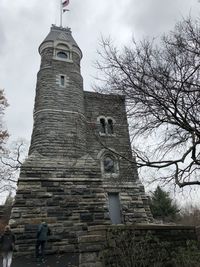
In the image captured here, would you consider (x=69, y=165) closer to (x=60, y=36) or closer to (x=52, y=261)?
(x=52, y=261)

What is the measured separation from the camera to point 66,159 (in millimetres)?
12898

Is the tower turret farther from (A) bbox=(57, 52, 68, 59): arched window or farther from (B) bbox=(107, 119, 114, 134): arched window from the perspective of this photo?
(B) bbox=(107, 119, 114, 134): arched window

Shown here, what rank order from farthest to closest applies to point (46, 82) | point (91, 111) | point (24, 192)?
point (91, 111) < point (46, 82) < point (24, 192)

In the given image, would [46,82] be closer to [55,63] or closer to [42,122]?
[55,63]

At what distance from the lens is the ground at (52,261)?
761 cm

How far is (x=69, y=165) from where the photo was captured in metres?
12.7

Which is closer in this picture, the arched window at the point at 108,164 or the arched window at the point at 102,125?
the arched window at the point at 108,164

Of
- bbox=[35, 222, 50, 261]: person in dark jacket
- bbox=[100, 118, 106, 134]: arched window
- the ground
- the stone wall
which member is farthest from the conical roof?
the stone wall

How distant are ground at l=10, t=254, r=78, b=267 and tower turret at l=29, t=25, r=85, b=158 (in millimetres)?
5129

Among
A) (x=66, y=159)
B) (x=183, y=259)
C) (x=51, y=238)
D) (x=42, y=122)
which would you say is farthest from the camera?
(x=42, y=122)

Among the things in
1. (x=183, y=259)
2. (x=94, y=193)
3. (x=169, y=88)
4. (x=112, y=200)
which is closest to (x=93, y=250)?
(x=183, y=259)

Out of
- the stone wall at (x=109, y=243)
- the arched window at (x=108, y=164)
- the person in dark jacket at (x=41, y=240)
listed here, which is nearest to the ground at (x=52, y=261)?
the person in dark jacket at (x=41, y=240)

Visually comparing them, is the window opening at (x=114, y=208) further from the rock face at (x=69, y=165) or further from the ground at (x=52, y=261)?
the ground at (x=52, y=261)

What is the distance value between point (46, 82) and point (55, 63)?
5.82ft
